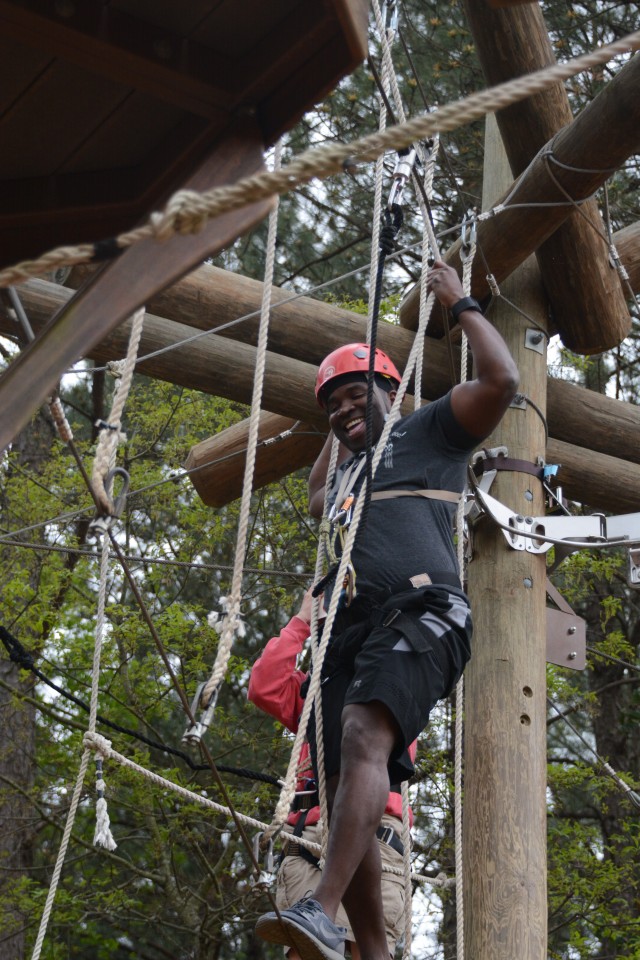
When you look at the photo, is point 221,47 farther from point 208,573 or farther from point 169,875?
point 208,573

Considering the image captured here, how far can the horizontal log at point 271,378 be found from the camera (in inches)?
186

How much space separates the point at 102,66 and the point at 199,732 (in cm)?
130

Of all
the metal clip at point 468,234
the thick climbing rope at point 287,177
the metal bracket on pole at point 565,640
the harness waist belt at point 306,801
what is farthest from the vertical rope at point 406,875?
the thick climbing rope at point 287,177

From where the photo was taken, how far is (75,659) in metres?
8.92

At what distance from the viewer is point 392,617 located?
3.18m

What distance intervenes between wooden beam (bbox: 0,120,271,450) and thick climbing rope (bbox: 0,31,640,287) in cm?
18

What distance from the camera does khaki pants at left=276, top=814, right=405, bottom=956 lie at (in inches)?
152

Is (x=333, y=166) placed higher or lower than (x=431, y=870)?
lower

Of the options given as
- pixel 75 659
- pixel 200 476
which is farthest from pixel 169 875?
pixel 200 476

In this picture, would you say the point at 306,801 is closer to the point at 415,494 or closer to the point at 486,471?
the point at 415,494

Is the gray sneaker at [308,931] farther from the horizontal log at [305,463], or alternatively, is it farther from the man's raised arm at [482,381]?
the horizontal log at [305,463]

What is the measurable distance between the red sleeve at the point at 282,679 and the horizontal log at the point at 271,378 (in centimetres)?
125

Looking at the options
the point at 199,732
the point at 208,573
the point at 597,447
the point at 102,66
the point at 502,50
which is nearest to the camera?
the point at 102,66

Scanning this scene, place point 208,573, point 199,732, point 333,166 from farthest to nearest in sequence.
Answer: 1. point 208,573
2. point 199,732
3. point 333,166
